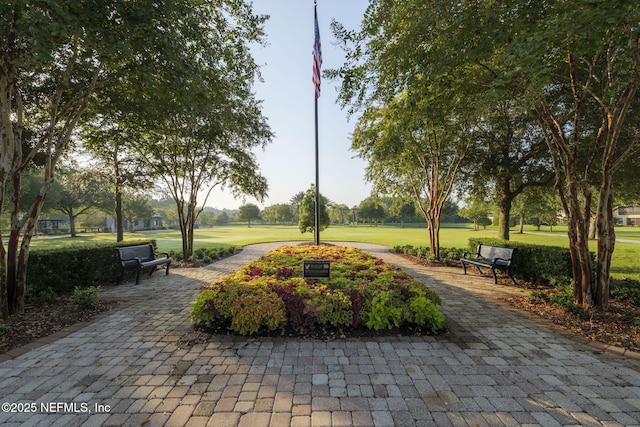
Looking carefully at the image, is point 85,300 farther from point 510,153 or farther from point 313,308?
point 510,153

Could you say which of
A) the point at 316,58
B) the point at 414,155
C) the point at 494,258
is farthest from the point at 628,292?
the point at 316,58

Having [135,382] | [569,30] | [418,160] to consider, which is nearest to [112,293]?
[135,382]

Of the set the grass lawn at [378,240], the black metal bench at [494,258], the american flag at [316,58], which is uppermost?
the american flag at [316,58]

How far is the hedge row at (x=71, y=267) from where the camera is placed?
227 inches

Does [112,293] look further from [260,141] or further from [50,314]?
[260,141]

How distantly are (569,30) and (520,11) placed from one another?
49.6 inches

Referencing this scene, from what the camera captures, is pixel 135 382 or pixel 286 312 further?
pixel 286 312

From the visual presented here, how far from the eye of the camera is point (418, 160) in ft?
40.3

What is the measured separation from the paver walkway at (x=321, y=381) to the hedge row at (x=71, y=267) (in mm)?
2733

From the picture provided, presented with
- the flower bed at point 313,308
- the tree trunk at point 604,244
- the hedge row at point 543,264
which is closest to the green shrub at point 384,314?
the flower bed at point 313,308

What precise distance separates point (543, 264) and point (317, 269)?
664 centimetres

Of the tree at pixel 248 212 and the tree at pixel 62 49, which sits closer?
the tree at pixel 62 49

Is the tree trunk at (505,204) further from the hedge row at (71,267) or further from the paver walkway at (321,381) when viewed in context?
the hedge row at (71,267)

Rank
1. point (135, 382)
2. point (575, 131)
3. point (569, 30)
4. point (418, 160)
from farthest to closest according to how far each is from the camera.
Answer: point (418, 160) → point (575, 131) → point (569, 30) → point (135, 382)
